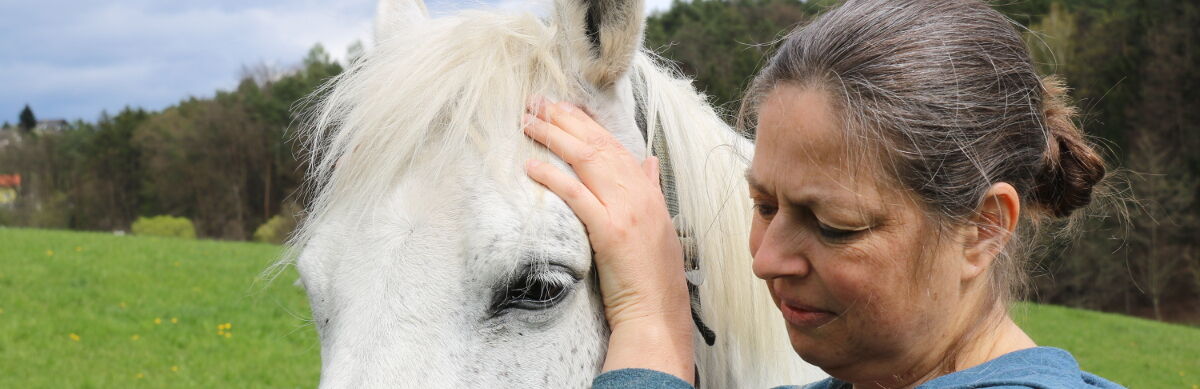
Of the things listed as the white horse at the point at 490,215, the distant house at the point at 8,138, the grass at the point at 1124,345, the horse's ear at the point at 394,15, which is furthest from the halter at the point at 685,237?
the distant house at the point at 8,138

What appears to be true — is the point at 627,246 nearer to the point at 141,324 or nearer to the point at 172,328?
the point at 172,328

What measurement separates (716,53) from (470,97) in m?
30.7

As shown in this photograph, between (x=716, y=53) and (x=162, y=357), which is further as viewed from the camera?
(x=716, y=53)

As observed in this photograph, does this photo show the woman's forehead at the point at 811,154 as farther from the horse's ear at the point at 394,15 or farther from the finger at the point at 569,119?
the horse's ear at the point at 394,15

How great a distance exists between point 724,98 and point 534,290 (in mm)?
21427

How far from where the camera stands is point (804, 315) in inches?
55.2

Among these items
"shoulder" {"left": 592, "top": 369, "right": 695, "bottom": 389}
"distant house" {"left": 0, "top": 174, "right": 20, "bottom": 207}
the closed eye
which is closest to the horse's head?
"shoulder" {"left": 592, "top": 369, "right": 695, "bottom": 389}

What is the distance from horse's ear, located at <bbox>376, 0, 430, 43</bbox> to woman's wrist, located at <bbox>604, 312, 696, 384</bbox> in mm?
1110

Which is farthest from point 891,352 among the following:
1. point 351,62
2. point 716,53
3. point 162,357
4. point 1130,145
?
point 1130,145

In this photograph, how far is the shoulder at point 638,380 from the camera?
1504 millimetres

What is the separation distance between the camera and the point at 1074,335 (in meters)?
14.0

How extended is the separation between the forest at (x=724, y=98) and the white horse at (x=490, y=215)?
68.0 feet

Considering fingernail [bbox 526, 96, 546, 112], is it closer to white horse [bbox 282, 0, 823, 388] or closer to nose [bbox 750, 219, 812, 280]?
white horse [bbox 282, 0, 823, 388]

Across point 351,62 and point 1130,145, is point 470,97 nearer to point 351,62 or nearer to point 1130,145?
point 351,62
